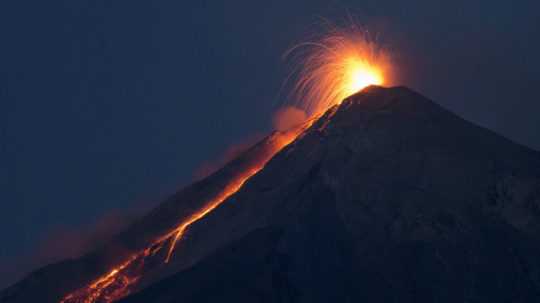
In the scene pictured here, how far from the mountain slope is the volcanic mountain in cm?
11

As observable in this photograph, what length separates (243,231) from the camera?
11212cm

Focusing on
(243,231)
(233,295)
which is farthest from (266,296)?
(243,231)

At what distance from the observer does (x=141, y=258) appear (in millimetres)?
118062

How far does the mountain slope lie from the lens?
339 feet

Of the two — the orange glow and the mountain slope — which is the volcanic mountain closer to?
the mountain slope

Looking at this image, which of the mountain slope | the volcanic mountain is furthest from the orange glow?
the mountain slope

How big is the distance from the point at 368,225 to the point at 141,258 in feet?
78.1

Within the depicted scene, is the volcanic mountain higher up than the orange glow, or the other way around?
the orange glow

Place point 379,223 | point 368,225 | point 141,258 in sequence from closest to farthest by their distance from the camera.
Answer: point 379,223
point 368,225
point 141,258

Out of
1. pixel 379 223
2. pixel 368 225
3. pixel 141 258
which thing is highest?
pixel 141 258

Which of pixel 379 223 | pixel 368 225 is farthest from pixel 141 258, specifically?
pixel 379 223

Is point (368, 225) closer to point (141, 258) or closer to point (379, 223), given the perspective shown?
point (379, 223)

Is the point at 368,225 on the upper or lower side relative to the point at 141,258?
lower

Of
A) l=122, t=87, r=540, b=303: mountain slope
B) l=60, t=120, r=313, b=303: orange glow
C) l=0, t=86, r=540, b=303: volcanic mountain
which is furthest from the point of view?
l=60, t=120, r=313, b=303: orange glow
